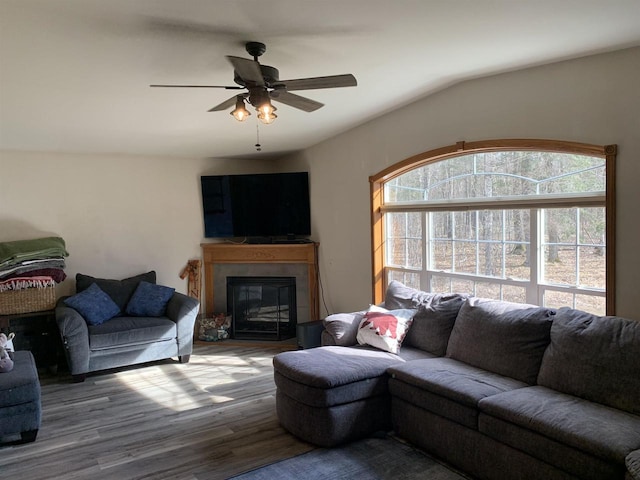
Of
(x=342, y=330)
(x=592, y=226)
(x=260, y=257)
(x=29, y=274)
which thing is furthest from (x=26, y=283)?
(x=592, y=226)

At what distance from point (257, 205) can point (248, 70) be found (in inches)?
141

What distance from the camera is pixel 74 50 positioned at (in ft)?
9.61

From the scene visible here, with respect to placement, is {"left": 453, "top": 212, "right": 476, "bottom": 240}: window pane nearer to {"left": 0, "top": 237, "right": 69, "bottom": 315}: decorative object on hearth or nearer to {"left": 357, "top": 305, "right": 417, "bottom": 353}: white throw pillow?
{"left": 357, "top": 305, "right": 417, "bottom": 353}: white throw pillow

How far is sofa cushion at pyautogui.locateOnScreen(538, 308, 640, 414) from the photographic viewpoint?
2.65m

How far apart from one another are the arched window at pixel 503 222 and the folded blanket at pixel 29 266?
3271mm

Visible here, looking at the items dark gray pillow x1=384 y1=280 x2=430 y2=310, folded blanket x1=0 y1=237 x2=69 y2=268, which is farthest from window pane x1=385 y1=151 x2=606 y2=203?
folded blanket x1=0 y1=237 x2=69 y2=268

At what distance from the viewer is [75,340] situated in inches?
182

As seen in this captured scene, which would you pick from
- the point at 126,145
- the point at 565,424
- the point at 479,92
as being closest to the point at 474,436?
the point at 565,424

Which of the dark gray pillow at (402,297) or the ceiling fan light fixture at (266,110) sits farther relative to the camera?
the dark gray pillow at (402,297)

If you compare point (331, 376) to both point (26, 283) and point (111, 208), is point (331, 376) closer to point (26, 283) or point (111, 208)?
point (26, 283)

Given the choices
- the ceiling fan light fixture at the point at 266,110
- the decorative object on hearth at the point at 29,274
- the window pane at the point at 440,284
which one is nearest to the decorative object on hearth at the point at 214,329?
the decorative object on hearth at the point at 29,274

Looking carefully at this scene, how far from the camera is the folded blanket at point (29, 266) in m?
4.82

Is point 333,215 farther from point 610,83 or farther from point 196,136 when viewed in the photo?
point 610,83

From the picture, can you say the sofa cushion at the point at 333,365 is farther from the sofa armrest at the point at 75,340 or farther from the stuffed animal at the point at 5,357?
the sofa armrest at the point at 75,340
